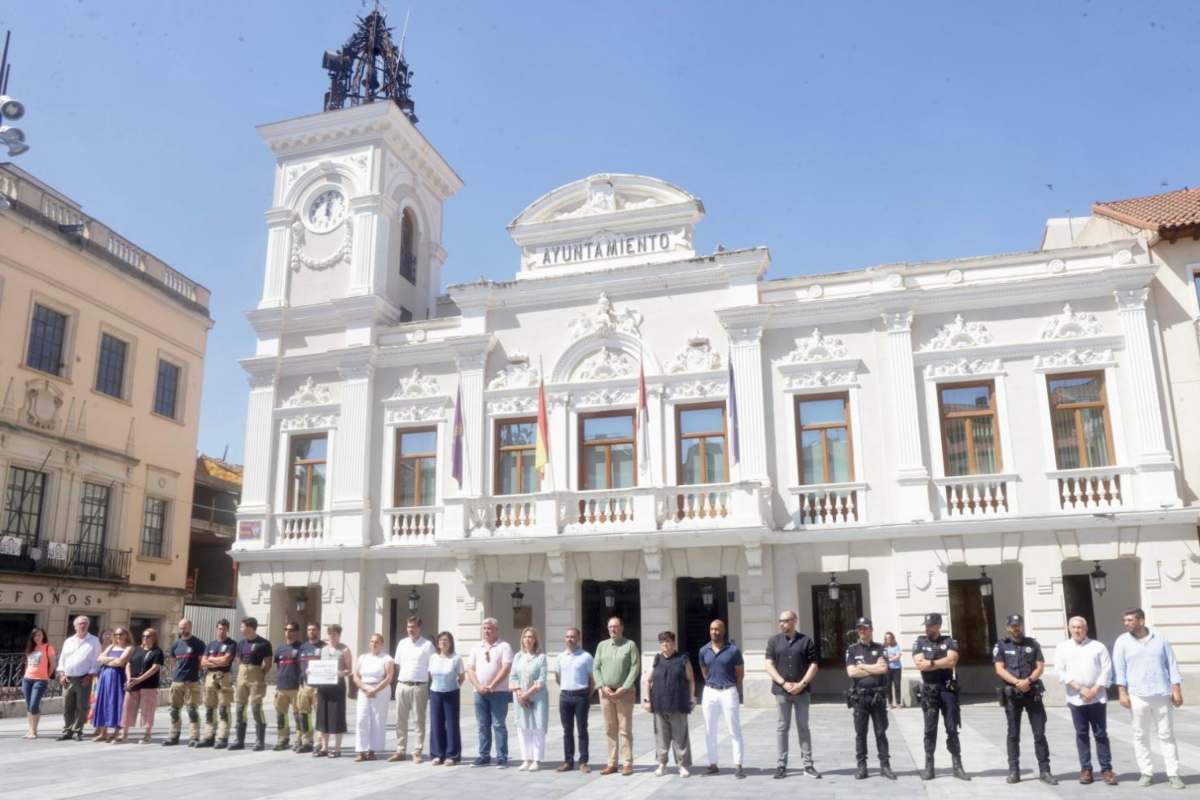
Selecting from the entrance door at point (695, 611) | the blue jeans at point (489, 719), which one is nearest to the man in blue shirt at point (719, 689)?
the blue jeans at point (489, 719)

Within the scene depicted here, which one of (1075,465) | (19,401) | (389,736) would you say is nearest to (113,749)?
(389,736)

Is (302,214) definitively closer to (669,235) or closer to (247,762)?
(669,235)

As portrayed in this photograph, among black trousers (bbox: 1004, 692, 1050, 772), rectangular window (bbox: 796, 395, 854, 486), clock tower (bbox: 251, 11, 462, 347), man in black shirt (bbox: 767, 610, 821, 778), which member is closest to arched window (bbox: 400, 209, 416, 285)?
clock tower (bbox: 251, 11, 462, 347)

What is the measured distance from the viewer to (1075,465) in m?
18.9

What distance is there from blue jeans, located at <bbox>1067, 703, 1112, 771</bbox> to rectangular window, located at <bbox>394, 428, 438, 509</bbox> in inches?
592

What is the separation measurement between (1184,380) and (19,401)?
24.9 meters

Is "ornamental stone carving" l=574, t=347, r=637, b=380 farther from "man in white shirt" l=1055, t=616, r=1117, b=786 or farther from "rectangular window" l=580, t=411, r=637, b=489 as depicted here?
"man in white shirt" l=1055, t=616, r=1117, b=786

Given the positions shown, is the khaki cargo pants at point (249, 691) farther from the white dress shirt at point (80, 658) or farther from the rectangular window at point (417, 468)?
the rectangular window at point (417, 468)

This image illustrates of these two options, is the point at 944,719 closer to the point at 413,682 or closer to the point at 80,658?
the point at 413,682

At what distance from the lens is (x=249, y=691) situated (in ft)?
42.7

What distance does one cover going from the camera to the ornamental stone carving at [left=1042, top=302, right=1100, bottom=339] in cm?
1916

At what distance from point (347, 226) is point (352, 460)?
6049mm

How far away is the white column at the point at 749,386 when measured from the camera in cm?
1992

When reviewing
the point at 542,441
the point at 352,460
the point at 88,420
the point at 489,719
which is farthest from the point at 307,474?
the point at 489,719
